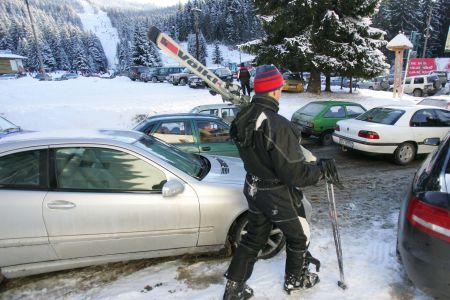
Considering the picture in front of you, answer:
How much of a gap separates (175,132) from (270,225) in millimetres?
3995

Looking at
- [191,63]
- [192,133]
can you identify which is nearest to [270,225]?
[191,63]

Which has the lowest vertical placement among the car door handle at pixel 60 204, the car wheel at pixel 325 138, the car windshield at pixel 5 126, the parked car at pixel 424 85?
the parked car at pixel 424 85

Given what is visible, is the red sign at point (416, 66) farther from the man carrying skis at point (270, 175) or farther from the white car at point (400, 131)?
the man carrying skis at point (270, 175)

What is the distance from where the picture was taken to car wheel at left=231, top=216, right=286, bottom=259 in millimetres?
3420

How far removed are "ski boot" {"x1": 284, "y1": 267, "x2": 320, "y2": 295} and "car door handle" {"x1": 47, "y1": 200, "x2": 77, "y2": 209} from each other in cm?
204

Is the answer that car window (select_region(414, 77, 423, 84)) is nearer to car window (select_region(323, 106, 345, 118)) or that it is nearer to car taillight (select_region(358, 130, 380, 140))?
car window (select_region(323, 106, 345, 118))

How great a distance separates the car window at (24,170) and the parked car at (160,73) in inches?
A: 1259

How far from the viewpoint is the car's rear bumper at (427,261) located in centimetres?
229

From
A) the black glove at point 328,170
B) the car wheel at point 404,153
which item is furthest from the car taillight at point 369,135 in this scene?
the black glove at point 328,170

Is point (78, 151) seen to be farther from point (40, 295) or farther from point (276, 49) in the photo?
point (276, 49)

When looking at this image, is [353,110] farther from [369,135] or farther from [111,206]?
[111,206]

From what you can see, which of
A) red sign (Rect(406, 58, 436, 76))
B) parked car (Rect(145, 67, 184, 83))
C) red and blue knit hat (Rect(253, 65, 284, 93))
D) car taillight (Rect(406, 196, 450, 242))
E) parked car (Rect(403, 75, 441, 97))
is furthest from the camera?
parked car (Rect(145, 67, 184, 83))

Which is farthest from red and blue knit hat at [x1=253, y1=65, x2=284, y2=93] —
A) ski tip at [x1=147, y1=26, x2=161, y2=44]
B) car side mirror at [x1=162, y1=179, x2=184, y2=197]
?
ski tip at [x1=147, y1=26, x2=161, y2=44]

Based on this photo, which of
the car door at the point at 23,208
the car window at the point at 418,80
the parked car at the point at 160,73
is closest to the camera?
the car door at the point at 23,208
